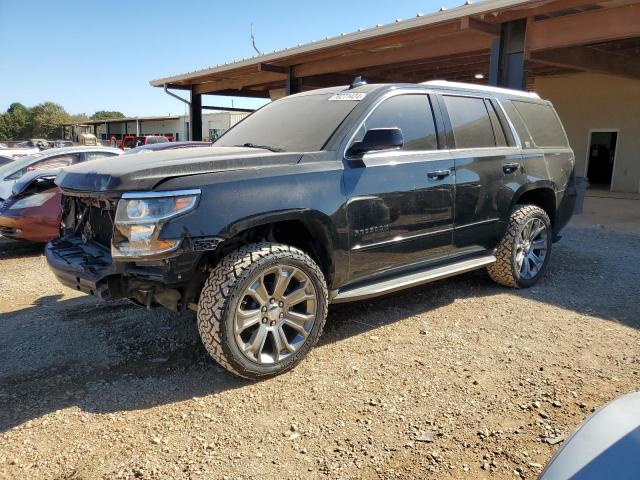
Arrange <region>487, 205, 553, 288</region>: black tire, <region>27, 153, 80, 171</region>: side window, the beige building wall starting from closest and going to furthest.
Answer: <region>487, 205, 553, 288</region>: black tire, <region>27, 153, 80, 171</region>: side window, the beige building wall

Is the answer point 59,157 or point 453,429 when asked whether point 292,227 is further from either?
point 59,157

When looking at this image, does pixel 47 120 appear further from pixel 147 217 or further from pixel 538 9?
pixel 147 217

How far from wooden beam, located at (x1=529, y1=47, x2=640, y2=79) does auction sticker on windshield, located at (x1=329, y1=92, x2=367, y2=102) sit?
8.38 m

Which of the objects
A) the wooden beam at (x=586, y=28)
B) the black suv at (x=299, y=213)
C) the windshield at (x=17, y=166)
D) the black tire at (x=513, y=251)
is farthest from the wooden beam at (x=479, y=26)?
the windshield at (x=17, y=166)

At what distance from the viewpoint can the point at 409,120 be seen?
13.3 feet

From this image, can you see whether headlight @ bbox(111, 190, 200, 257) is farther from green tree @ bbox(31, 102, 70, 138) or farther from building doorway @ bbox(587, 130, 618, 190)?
green tree @ bbox(31, 102, 70, 138)

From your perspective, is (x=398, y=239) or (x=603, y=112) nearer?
(x=398, y=239)

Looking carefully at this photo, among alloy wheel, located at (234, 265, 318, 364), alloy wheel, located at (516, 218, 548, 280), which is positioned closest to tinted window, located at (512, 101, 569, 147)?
alloy wheel, located at (516, 218, 548, 280)

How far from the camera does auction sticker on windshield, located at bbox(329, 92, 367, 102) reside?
3.91 metres

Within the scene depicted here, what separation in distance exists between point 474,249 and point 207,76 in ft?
46.0

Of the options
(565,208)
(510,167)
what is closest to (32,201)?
(510,167)

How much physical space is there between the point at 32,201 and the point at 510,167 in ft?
19.6

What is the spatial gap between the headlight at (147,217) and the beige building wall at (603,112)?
16191 mm

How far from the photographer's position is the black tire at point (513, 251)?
4.89 metres
